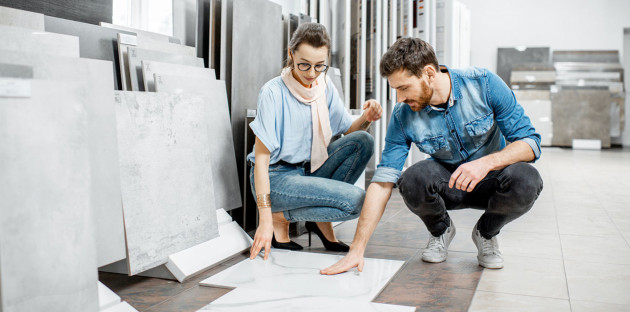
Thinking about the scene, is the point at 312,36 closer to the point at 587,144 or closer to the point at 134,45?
the point at 134,45

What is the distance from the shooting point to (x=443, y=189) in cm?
210

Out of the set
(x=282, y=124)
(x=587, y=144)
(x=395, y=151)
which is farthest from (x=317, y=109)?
(x=587, y=144)

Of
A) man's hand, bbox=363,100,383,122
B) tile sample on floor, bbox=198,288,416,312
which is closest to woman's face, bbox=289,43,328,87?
man's hand, bbox=363,100,383,122

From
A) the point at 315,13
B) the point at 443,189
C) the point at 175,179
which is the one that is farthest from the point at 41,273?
the point at 315,13

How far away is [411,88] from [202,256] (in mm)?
989

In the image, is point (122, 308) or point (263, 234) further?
point (263, 234)

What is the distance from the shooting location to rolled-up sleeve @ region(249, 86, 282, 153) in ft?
6.87

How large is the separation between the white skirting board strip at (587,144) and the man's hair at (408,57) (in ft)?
25.2

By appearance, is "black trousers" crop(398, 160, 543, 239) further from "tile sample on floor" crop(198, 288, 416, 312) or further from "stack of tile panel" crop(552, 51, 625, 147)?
"stack of tile panel" crop(552, 51, 625, 147)

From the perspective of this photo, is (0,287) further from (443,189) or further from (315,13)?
(315,13)

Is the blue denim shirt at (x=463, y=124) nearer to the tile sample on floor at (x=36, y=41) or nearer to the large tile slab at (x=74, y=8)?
the tile sample on floor at (x=36, y=41)

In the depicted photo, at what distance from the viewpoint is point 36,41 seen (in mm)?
1632

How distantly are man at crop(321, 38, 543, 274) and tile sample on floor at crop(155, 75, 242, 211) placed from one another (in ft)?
2.24

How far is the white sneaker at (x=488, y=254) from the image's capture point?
6.81 feet
